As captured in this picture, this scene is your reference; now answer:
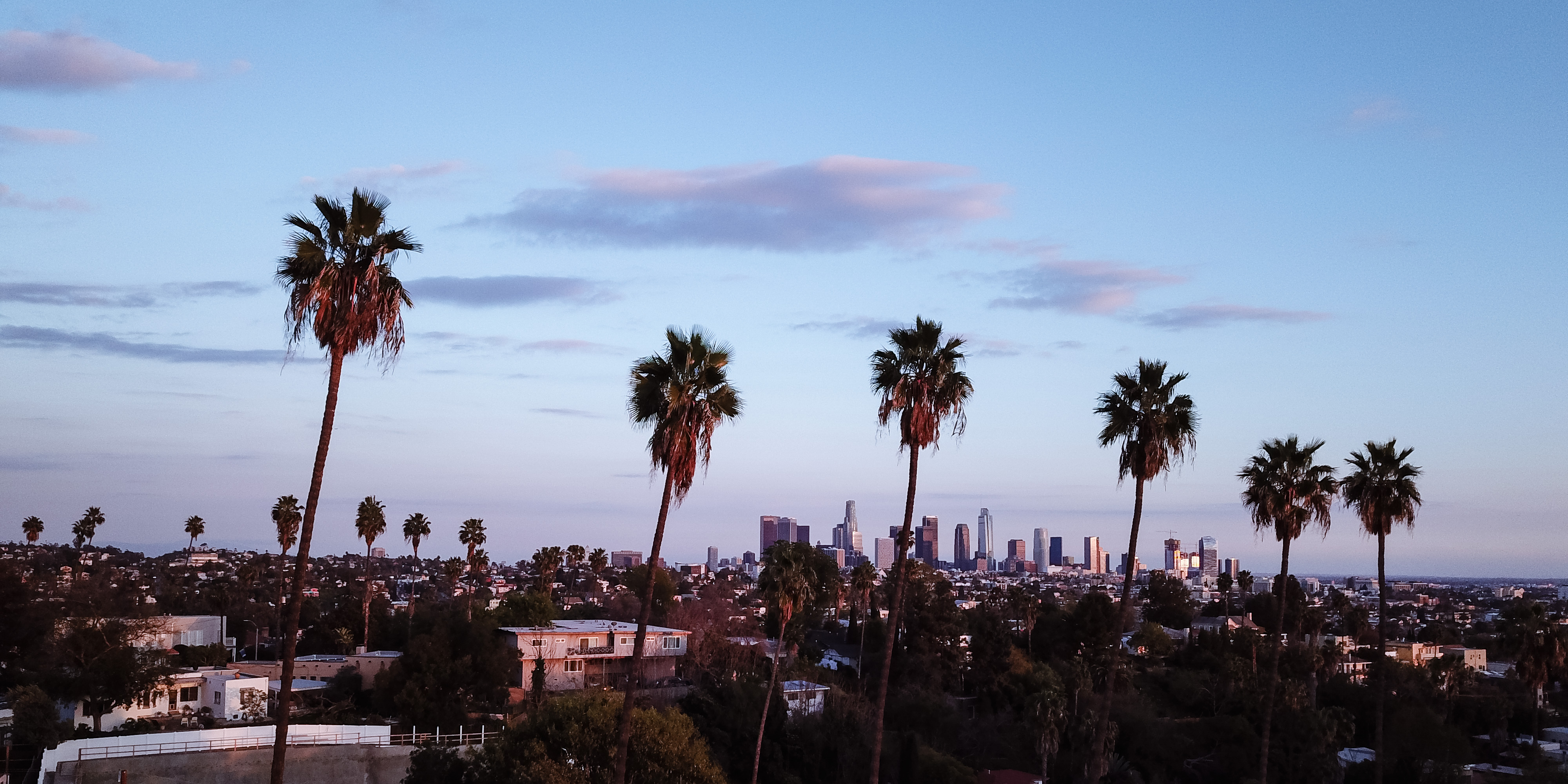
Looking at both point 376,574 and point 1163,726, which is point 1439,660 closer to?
point 1163,726

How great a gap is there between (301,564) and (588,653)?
48938mm

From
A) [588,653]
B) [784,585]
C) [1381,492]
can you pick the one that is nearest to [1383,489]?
[1381,492]

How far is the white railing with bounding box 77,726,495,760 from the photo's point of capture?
117ft

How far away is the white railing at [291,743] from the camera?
1399 inches

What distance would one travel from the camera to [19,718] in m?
43.2

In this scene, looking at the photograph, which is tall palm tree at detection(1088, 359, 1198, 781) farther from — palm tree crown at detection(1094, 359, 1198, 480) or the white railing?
the white railing

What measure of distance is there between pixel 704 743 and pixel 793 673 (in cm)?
3623

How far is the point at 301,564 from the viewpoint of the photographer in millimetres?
22078

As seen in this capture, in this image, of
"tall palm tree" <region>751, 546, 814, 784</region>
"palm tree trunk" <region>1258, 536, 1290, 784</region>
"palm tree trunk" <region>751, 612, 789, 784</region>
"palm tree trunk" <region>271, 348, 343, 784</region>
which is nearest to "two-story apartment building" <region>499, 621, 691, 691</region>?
"palm tree trunk" <region>751, 612, 789, 784</region>

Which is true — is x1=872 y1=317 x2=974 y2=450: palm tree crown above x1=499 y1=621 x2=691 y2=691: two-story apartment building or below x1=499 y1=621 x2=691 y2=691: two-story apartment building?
above

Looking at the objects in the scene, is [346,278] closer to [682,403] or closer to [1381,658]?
[682,403]

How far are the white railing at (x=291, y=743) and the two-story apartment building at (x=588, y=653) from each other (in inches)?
822

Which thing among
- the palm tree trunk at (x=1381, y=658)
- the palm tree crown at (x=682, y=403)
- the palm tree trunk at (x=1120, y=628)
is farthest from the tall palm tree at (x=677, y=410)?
the palm tree trunk at (x=1381, y=658)

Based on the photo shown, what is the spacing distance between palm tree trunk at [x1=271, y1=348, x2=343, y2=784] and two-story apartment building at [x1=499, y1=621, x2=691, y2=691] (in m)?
42.5
